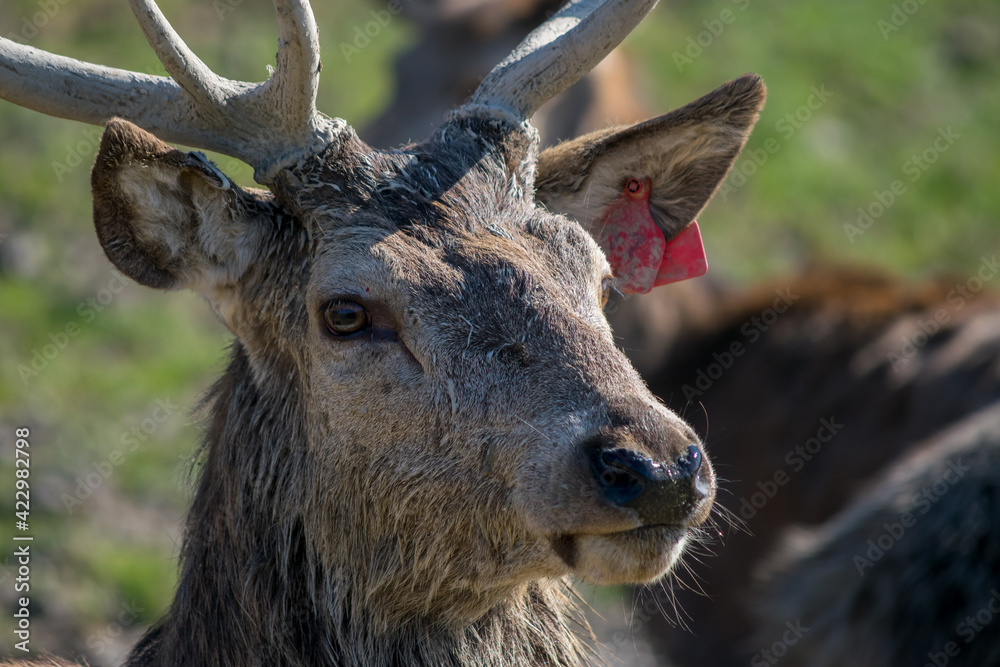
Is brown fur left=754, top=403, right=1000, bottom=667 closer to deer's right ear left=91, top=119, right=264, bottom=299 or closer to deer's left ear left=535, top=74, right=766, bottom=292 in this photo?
deer's left ear left=535, top=74, right=766, bottom=292

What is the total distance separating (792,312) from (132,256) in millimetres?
5305

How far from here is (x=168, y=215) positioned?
322 centimetres

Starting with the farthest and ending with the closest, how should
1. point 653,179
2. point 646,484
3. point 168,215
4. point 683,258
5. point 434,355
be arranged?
1. point 683,258
2. point 653,179
3. point 168,215
4. point 434,355
5. point 646,484

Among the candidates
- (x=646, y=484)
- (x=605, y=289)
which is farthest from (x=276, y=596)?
(x=605, y=289)

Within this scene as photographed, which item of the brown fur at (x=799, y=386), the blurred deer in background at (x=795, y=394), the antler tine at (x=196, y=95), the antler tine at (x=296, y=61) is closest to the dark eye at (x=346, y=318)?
the antler tine at (x=196, y=95)

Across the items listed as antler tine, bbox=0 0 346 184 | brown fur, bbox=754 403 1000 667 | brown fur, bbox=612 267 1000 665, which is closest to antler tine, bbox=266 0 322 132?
antler tine, bbox=0 0 346 184

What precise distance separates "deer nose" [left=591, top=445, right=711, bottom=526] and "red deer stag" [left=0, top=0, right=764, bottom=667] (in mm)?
28

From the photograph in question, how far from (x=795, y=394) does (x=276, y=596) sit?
15.3ft

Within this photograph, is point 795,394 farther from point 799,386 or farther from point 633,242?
point 633,242

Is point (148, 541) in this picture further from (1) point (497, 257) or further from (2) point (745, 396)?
(1) point (497, 257)

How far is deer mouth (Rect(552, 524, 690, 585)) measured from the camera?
2.65 meters

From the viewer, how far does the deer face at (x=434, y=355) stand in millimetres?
2697

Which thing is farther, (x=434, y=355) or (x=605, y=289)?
(x=605, y=289)

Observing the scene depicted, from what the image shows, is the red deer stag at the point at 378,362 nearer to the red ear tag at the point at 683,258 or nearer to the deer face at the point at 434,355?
the deer face at the point at 434,355
